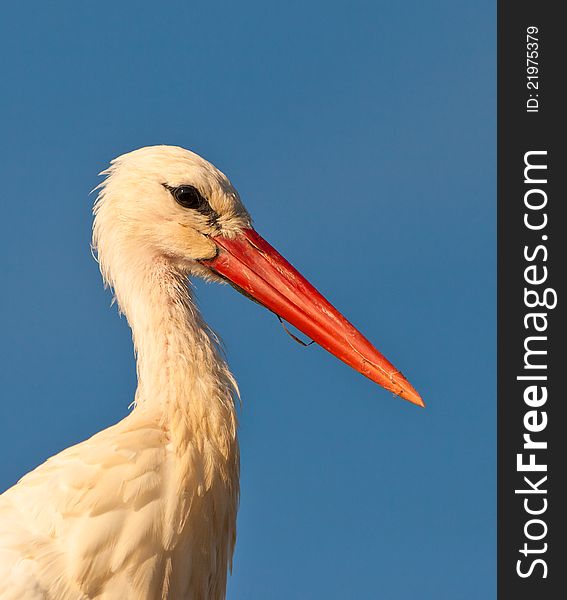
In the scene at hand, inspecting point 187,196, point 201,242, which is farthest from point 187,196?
point 201,242

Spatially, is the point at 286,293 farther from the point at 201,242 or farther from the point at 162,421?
the point at 162,421

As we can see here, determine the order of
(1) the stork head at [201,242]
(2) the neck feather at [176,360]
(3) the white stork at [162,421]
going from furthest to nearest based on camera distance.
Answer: (1) the stork head at [201,242], (2) the neck feather at [176,360], (3) the white stork at [162,421]

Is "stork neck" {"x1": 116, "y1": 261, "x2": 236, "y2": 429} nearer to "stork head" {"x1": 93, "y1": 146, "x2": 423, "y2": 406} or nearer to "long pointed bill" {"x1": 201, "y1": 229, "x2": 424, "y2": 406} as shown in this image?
"stork head" {"x1": 93, "y1": 146, "x2": 423, "y2": 406}

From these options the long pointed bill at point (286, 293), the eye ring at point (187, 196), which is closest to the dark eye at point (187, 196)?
the eye ring at point (187, 196)

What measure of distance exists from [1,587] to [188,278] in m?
1.21

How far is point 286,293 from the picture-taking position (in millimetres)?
4344

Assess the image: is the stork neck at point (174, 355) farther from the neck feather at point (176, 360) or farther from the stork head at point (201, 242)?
the stork head at point (201, 242)

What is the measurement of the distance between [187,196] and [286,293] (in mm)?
453

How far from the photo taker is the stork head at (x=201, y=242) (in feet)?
13.9

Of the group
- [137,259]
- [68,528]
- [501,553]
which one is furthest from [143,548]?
[501,553]

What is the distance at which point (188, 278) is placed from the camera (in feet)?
14.2

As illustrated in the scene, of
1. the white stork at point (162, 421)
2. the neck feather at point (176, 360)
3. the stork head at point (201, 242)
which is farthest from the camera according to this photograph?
the stork head at point (201, 242)

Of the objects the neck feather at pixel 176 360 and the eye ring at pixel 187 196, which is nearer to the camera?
the neck feather at pixel 176 360

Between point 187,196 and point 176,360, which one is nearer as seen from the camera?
point 176,360
